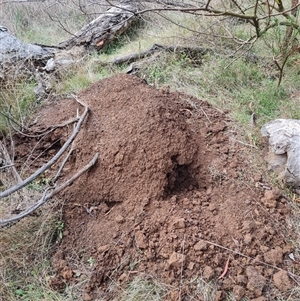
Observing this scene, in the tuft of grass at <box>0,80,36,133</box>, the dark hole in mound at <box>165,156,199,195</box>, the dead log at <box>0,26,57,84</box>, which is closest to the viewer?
the dark hole in mound at <box>165,156,199,195</box>

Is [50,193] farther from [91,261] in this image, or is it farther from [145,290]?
[145,290]

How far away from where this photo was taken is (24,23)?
6.63m

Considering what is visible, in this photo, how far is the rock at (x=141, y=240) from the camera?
1879 millimetres

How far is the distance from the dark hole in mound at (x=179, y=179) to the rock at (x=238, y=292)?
2.07ft

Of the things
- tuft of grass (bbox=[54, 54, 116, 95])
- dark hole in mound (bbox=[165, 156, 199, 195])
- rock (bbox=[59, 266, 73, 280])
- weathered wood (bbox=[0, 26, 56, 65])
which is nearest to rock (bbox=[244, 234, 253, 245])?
dark hole in mound (bbox=[165, 156, 199, 195])

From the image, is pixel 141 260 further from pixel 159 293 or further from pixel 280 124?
pixel 280 124

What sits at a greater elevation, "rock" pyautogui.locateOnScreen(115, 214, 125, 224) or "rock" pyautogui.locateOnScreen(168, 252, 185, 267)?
"rock" pyautogui.locateOnScreen(115, 214, 125, 224)

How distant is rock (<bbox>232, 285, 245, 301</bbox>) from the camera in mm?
1712

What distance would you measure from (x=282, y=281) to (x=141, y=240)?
2.29ft

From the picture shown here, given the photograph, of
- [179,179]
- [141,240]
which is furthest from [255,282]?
[179,179]

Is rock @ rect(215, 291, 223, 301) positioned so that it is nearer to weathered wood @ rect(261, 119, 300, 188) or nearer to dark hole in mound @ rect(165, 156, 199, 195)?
dark hole in mound @ rect(165, 156, 199, 195)

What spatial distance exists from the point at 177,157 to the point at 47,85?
1.85 m

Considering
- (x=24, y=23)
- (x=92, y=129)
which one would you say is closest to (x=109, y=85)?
(x=92, y=129)

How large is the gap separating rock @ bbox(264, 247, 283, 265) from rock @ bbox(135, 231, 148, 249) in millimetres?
598
